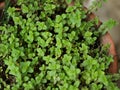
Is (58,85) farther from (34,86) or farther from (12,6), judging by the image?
(12,6)

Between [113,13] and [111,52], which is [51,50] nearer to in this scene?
[111,52]

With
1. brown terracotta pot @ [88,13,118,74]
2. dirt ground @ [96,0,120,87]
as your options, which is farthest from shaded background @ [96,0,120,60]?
brown terracotta pot @ [88,13,118,74]

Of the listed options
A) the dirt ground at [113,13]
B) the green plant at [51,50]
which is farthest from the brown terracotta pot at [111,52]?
the dirt ground at [113,13]

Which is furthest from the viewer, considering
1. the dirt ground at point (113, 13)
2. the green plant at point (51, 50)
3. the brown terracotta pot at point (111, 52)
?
the dirt ground at point (113, 13)

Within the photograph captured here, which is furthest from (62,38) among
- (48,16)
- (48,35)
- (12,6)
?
(12,6)

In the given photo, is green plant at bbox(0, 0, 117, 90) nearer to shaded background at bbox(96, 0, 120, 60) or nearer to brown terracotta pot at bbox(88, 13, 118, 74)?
brown terracotta pot at bbox(88, 13, 118, 74)

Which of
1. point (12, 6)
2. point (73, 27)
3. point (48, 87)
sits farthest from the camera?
point (12, 6)

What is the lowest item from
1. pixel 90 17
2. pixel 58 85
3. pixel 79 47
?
pixel 58 85

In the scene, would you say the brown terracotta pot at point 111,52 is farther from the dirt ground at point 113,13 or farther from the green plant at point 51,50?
the dirt ground at point 113,13
